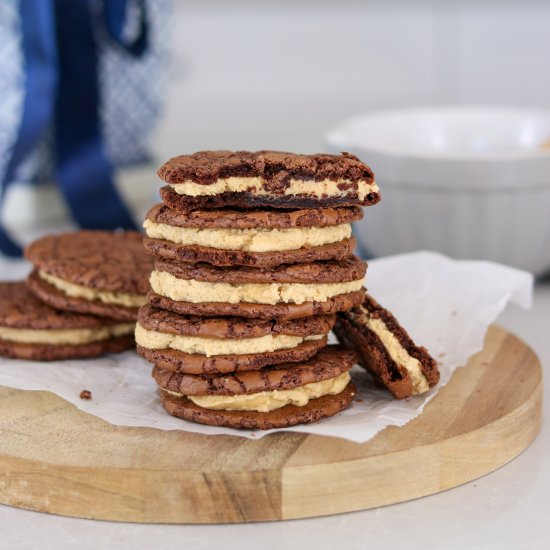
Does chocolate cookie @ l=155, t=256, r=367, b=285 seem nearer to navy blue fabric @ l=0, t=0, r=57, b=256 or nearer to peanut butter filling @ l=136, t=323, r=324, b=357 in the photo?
peanut butter filling @ l=136, t=323, r=324, b=357

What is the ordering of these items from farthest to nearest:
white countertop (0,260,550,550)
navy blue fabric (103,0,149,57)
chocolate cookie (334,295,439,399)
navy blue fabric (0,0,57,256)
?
navy blue fabric (103,0,149,57) → navy blue fabric (0,0,57,256) → chocolate cookie (334,295,439,399) → white countertop (0,260,550,550)

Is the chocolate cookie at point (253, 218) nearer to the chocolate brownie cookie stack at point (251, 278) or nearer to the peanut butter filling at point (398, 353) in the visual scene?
the chocolate brownie cookie stack at point (251, 278)

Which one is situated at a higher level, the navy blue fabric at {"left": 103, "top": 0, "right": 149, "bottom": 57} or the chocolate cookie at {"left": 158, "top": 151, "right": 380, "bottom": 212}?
the navy blue fabric at {"left": 103, "top": 0, "right": 149, "bottom": 57}

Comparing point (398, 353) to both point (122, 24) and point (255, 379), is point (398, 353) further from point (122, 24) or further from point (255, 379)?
point (122, 24)

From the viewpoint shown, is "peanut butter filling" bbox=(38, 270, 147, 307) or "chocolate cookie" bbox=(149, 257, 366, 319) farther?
"peanut butter filling" bbox=(38, 270, 147, 307)

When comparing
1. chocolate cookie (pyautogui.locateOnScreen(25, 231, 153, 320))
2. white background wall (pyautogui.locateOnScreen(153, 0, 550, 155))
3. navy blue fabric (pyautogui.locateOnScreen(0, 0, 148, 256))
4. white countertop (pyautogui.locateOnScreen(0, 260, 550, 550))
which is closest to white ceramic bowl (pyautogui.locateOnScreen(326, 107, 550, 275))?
chocolate cookie (pyautogui.locateOnScreen(25, 231, 153, 320))

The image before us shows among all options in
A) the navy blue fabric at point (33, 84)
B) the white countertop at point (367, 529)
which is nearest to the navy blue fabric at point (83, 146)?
the navy blue fabric at point (33, 84)

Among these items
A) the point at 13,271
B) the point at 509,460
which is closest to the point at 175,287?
the point at 509,460
